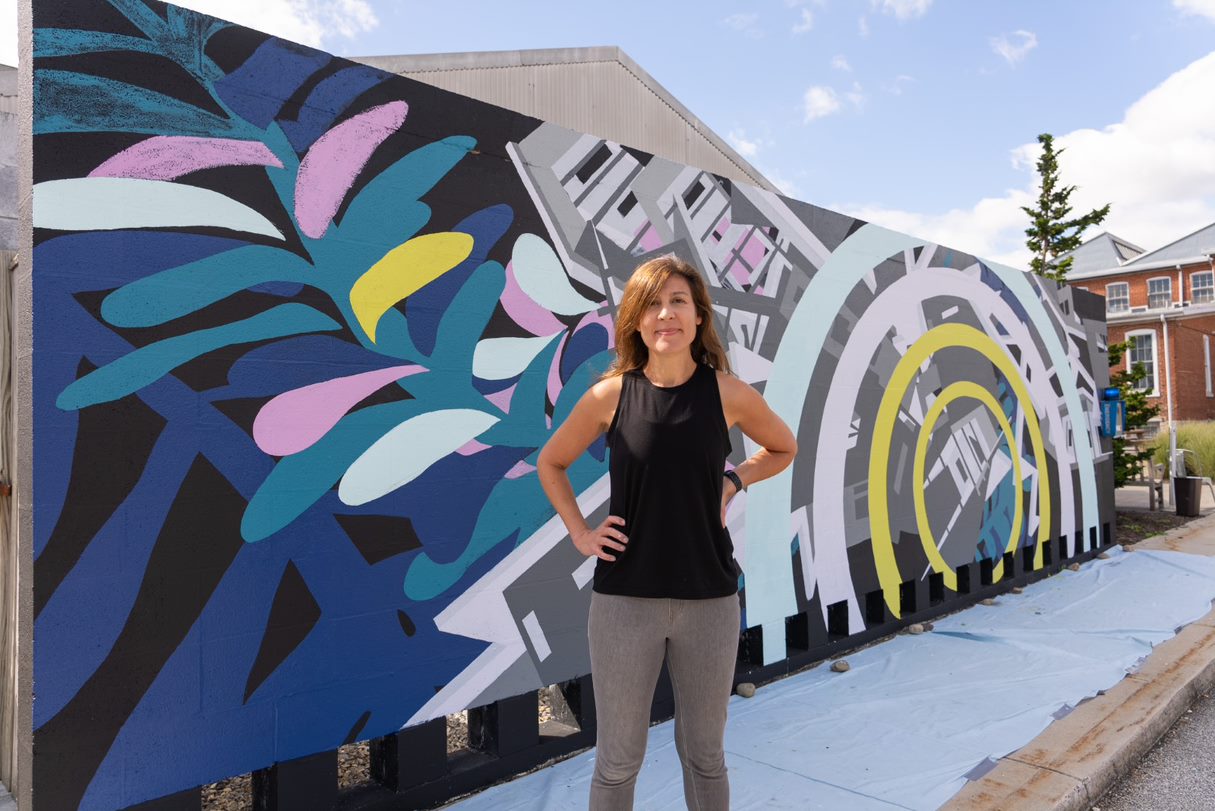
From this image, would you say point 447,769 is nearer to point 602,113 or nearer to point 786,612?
point 786,612

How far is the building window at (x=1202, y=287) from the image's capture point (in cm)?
2978

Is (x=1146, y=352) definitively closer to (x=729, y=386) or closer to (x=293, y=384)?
(x=729, y=386)

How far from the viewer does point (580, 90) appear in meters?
14.3

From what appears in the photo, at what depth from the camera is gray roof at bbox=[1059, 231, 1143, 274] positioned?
1398 inches

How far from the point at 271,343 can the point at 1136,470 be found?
13.8m

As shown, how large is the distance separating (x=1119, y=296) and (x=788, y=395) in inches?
1341

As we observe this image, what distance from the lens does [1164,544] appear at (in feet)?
30.0

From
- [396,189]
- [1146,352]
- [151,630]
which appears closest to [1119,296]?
[1146,352]

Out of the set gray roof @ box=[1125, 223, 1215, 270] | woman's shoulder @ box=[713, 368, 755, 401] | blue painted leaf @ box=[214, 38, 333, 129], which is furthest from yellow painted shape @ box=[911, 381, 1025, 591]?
gray roof @ box=[1125, 223, 1215, 270]

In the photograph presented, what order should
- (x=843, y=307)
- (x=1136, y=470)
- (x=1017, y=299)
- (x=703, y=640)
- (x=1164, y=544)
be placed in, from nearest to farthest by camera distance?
(x=703, y=640), (x=843, y=307), (x=1017, y=299), (x=1164, y=544), (x=1136, y=470)

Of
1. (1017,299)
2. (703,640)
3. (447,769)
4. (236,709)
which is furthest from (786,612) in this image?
(1017,299)

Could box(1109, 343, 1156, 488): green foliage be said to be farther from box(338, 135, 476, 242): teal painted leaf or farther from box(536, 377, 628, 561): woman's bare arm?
box(536, 377, 628, 561): woman's bare arm

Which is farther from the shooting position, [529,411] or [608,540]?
[529,411]

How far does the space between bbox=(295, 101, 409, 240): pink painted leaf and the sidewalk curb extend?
10.5 ft
